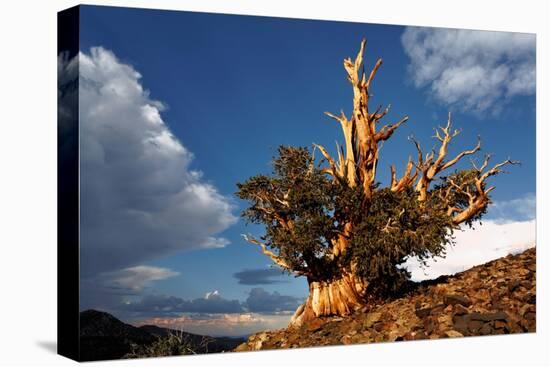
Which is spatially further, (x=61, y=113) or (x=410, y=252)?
(x=410, y=252)

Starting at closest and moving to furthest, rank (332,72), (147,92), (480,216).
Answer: (147,92) < (332,72) < (480,216)

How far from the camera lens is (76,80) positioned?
42.3 feet

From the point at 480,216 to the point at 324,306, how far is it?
381 cm

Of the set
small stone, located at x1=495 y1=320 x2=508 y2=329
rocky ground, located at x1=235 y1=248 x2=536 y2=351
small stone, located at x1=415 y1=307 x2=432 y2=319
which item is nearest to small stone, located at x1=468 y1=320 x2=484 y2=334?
rocky ground, located at x1=235 y1=248 x2=536 y2=351

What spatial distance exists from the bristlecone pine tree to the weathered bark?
19mm

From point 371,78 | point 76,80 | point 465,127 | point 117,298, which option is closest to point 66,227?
point 117,298

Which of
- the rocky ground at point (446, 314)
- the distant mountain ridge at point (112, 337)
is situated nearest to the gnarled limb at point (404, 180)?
the rocky ground at point (446, 314)

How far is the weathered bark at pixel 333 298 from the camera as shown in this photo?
1599cm

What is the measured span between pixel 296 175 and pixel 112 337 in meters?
4.82

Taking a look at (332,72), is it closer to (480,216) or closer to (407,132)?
(407,132)

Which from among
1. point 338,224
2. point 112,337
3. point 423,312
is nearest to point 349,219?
point 338,224

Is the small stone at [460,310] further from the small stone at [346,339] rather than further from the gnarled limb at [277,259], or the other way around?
the gnarled limb at [277,259]

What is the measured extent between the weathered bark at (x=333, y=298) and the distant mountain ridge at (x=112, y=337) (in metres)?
2.32

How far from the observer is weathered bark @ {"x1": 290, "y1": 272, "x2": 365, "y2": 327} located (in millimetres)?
15992
